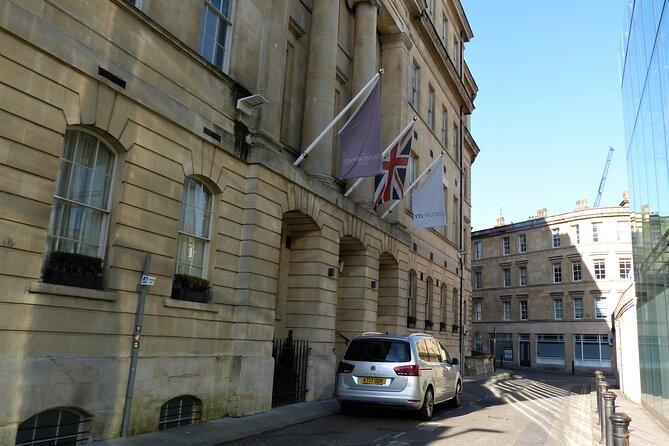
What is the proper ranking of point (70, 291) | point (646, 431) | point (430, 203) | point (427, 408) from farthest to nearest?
point (430, 203) < point (427, 408) < point (646, 431) < point (70, 291)

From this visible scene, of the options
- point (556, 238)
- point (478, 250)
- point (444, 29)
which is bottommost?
point (478, 250)

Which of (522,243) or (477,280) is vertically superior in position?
(522,243)

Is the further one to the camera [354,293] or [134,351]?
[354,293]

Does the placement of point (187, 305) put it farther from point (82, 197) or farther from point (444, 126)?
point (444, 126)

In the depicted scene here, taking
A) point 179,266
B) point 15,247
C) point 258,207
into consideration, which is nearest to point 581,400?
point 258,207

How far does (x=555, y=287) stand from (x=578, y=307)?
10.1ft

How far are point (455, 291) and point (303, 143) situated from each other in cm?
1944

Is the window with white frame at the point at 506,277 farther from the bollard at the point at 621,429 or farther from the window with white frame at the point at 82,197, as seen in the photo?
the bollard at the point at 621,429

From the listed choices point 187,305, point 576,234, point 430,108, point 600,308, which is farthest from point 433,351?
point 576,234

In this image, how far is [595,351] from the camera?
56031 millimetres

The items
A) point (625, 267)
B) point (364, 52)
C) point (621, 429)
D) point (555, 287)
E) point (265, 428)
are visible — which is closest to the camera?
point (621, 429)

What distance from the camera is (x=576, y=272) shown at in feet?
193

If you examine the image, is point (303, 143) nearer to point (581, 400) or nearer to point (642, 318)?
point (642, 318)

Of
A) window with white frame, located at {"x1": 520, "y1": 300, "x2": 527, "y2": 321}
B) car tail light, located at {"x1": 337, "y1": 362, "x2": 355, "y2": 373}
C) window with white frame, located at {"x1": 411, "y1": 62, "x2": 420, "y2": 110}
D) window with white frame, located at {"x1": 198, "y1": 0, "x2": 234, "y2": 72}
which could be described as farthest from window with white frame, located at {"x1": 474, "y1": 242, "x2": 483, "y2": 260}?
window with white frame, located at {"x1": 198, "y1": 0, "x2": 234, "y2": 72}
